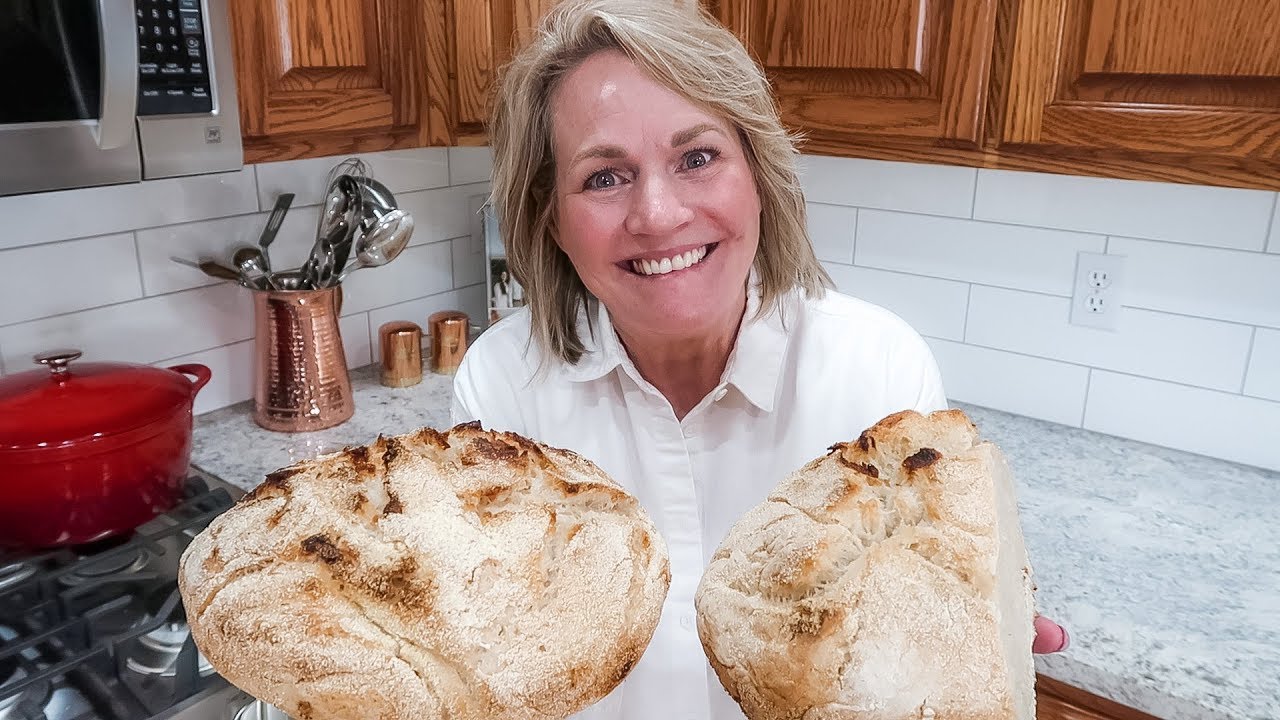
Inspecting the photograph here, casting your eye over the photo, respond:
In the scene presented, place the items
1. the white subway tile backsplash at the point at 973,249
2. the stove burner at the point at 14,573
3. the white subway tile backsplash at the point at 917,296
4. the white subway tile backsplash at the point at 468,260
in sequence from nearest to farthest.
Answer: the stove burner at the point at 14,573 < the white subway tile backsplash at the point at 973,249 < the white subway tile backsplash at the point at 917,296 < the white subway tile backsplash at the point at 468,260

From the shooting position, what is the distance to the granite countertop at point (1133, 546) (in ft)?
3.29

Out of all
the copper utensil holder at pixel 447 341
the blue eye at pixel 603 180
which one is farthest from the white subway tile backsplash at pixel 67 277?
the blue eye at pixel 603 180

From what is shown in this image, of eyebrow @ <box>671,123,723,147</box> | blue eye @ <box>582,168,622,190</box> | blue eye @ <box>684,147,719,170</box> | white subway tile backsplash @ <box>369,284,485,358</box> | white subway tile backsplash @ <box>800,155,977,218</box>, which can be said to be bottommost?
white subway tile backsplash @ <box>369,284,485,358</box>

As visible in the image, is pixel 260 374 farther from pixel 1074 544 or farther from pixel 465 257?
pixel 1074 544

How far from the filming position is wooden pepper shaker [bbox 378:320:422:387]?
6.03ft

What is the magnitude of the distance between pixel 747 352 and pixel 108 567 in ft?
3.00

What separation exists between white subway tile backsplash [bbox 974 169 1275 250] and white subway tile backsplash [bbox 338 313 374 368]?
1352 millimetres

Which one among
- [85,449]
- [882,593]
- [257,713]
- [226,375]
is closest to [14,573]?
[85,449]

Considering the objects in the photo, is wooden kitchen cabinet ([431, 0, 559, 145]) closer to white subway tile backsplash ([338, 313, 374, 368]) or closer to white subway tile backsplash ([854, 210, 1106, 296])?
white subway tile backsplash ([338, 313, 374, 368])

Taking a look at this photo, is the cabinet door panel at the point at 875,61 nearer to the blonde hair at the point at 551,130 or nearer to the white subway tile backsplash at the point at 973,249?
the blonde hair at the point at 551,130

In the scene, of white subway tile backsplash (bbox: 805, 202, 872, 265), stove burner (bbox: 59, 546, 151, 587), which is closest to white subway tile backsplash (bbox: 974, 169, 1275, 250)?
white subway tile backsplash (bbox: 805, 202, 872, 265)

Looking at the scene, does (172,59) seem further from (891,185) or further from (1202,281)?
(1202,281)

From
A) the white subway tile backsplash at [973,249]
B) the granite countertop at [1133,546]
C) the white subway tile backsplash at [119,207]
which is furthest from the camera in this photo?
the white subway tile backsplash at [973,249]

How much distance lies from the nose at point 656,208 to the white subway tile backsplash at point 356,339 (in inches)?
48.4
